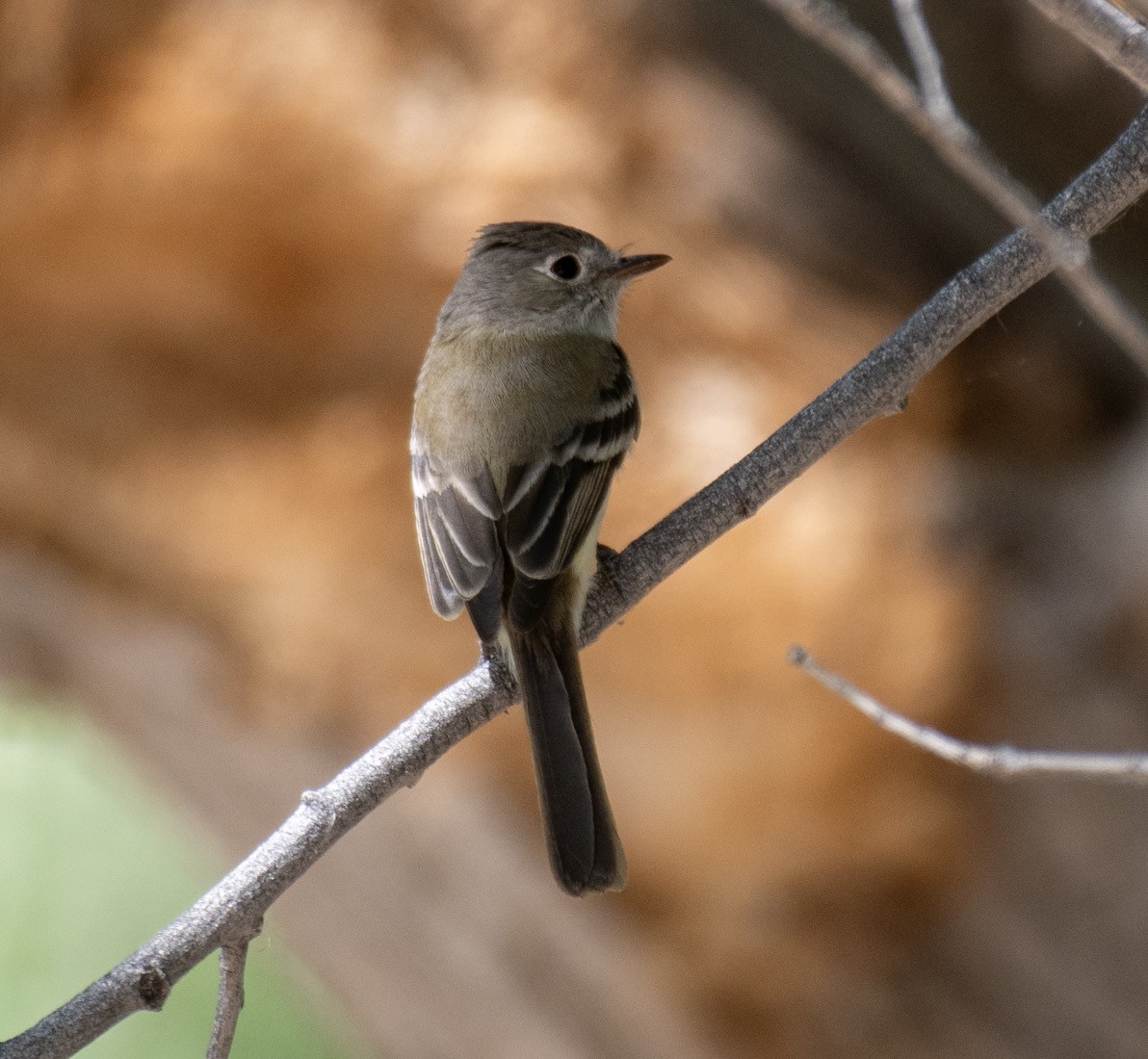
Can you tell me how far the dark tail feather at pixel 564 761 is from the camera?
2.26 m

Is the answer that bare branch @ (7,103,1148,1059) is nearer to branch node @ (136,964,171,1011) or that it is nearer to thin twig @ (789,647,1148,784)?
branch node @ (136,964,171,1011)

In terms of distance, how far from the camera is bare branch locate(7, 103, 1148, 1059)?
1.65 metres

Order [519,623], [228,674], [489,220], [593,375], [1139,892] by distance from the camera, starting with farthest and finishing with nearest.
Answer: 1. [228,674]
2. [489,220]
3. [1139,892]
4. [593,375]
5. [519,623]

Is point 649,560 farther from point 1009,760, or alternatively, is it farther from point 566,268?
point 566,268

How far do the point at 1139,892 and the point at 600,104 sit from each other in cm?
211

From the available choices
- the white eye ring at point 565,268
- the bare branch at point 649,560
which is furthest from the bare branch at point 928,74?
the white eye ring at point 565,268

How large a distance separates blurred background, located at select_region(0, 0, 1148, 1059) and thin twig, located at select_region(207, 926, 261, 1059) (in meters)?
1.66

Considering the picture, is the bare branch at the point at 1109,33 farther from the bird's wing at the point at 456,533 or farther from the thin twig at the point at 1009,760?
the bird's wing at the point at 456,533

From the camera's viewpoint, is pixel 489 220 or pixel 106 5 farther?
pixel 489 220

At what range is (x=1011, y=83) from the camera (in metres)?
3.45

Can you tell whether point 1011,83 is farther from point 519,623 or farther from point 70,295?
point 70,295

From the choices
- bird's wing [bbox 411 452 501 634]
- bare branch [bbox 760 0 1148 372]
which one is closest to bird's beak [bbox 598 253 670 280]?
bird's wing [bbox 411 452 501 634]

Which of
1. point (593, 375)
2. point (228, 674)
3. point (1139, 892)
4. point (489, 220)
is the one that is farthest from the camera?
point (228, 674)

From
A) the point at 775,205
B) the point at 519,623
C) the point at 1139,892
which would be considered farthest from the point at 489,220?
the point at 1139,892
